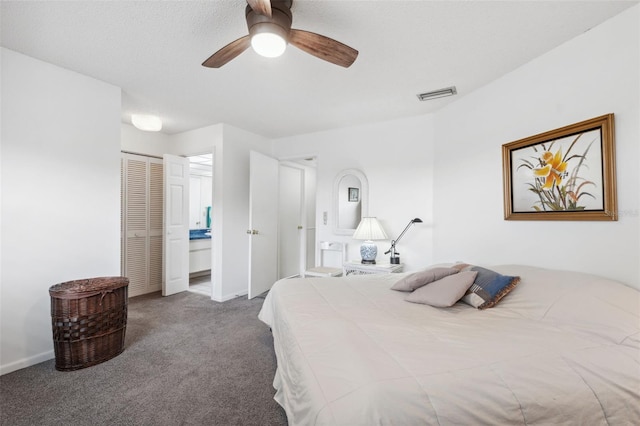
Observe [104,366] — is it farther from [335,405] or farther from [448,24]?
[448,24]

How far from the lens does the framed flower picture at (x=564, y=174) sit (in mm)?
1716

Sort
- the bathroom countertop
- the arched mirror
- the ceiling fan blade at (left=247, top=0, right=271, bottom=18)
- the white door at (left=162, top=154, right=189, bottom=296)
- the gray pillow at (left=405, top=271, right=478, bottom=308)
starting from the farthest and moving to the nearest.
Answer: the bathroom countertop → the white door at (left=162, top=154, right=189, bottom=296) → the arched mirror → the gray pillow at (left=405, top=271, right=478, bottom=308) → the ceiling fan blade at (left=247, top=0, right=271, bottom=18)

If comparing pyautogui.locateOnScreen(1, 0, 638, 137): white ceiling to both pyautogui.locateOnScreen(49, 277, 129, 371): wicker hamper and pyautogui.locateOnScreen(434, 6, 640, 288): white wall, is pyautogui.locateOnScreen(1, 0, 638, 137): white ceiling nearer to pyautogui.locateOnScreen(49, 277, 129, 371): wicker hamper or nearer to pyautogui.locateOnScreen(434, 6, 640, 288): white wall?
pyautogui.locateOnScreen(434, 6, 640, 288): white wall

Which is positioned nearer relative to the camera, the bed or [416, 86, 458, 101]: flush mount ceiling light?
the bed

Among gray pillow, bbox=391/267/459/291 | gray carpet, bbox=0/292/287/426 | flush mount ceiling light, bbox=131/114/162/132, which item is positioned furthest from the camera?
flush mount ceiling light, bbox=131/114/162/132

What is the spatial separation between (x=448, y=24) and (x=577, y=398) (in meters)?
2.06

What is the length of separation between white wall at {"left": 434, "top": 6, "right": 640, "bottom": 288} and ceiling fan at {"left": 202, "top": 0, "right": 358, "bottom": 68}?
1.54m

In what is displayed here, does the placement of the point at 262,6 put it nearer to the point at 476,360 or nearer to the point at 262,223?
the point at 476,360

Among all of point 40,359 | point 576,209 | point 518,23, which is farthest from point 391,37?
point 40,359

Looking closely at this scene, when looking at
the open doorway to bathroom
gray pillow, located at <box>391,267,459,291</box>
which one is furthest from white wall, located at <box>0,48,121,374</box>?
gray pillow, located at <box>391,267,459,291</box>

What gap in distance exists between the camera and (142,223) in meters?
4.07

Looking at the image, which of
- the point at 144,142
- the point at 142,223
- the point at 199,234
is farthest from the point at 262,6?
the point at 199,234

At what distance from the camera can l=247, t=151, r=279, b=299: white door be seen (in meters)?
3.90

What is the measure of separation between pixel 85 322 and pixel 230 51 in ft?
7.39
